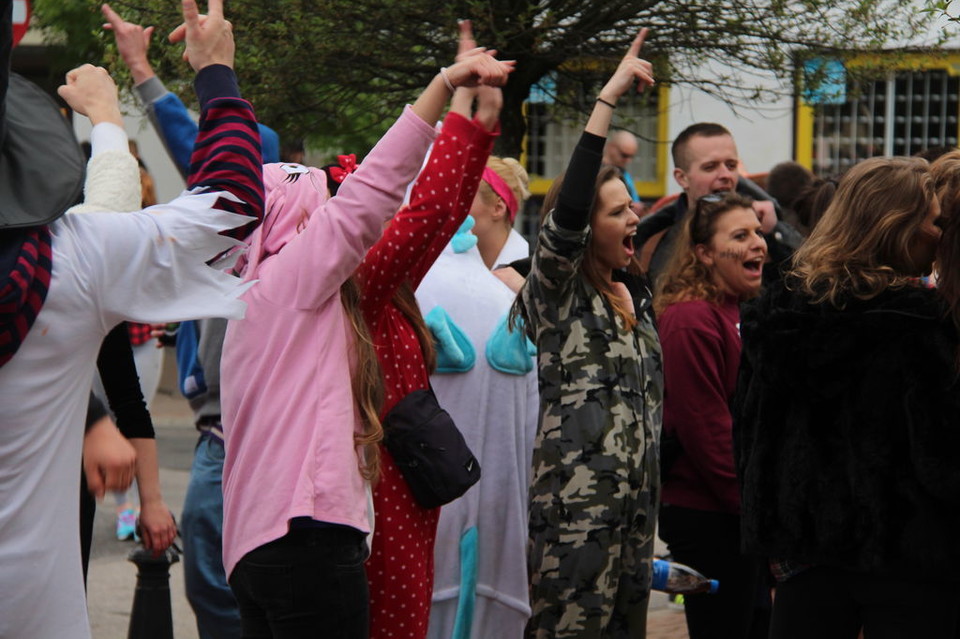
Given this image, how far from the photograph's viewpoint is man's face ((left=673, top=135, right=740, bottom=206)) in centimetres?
598

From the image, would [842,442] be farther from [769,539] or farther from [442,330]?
[442,330]

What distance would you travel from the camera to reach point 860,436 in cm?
337

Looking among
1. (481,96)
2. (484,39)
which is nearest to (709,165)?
(484,39)

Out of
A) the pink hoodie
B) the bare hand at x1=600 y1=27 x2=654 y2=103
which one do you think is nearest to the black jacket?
the bare hand at x1=600 y1=27 x2=654 y2=103

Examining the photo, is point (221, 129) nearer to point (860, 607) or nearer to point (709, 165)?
point (860, 607)

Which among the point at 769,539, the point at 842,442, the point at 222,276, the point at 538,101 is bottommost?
the point at 769,539

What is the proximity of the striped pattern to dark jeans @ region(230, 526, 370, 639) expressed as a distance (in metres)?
0.83

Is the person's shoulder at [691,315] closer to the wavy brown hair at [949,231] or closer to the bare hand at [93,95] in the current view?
the wavy brown hair at [949,231]

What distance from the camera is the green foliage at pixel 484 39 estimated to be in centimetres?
634

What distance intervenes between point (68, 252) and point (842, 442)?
1.99 meters

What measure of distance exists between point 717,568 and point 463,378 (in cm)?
115

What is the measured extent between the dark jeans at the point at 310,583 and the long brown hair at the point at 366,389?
200 millimetres

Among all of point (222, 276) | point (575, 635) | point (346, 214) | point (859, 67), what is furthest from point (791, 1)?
point (222, 276)

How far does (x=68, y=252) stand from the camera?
2318 mm
